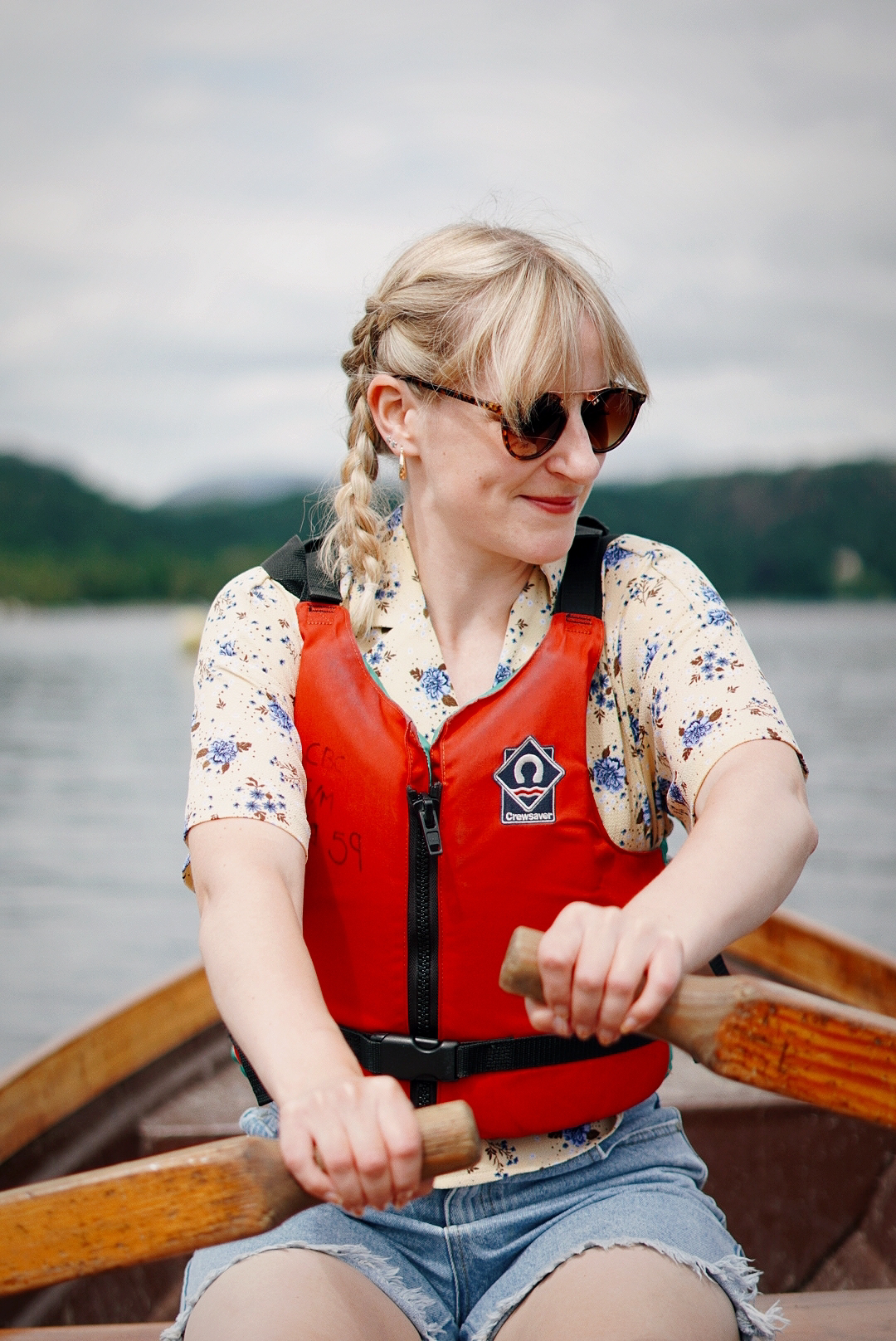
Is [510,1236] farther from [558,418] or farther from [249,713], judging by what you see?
[558,418]

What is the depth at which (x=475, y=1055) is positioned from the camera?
1.19m

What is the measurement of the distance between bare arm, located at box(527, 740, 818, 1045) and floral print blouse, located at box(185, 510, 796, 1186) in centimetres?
5

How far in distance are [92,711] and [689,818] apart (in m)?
14.9

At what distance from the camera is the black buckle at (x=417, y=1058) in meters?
1.19

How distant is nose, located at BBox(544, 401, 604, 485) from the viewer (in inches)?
48.1

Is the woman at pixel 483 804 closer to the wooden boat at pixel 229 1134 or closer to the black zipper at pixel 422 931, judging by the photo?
the black zipper at pixel 422 931

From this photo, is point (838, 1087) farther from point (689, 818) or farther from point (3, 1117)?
point (3, 1117)

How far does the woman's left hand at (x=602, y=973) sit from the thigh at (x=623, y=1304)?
0.26 metres

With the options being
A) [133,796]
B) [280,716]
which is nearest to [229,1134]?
[280,716]

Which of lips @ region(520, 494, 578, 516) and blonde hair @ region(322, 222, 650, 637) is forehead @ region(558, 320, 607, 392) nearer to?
blonde hair @ region(322, 222, 650, 637)

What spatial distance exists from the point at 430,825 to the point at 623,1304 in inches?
17.9

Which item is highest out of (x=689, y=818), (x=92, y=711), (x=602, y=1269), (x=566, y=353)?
(x=566, y=353)

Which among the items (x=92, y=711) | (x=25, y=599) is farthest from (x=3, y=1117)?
(x=25, y=599)

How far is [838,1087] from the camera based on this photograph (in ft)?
2.93
